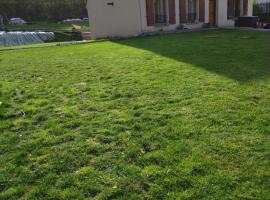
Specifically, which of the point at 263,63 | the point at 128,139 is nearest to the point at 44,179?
the point at 128,139

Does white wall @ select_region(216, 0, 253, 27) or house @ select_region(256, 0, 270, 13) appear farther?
house @ select_region(256, 0, 270, 13)

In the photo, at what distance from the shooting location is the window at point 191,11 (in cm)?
2005

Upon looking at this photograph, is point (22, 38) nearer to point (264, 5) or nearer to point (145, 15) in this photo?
point (145, 15)

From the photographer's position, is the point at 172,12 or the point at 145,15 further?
the point at 172,12

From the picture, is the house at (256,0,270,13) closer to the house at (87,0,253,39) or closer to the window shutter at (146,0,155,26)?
the house at (87,0,253,39)

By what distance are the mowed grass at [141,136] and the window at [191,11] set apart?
1404 cm

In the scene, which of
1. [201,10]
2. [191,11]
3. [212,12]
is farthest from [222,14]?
[191,11]

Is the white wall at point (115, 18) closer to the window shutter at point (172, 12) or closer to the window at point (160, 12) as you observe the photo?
the window at point (160, 12)

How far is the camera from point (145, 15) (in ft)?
61.2

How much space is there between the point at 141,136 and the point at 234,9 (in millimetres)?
20389

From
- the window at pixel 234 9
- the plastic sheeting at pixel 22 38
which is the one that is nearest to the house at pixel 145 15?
the window at pixel 234 9

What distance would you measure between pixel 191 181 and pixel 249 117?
5.26 ft

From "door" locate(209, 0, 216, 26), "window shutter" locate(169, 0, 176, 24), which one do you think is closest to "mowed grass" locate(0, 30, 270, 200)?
"window shutter" locate(169, 0, 176, 24)

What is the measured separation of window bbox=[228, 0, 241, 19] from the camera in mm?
21484
